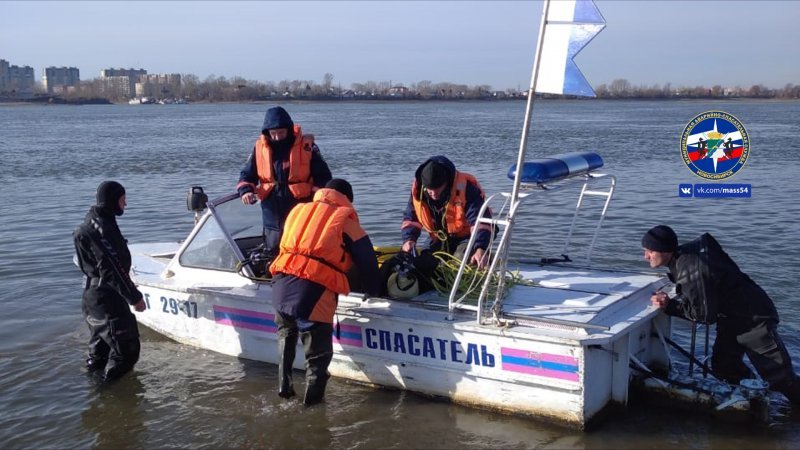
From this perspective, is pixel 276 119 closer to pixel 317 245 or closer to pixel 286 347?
pixel 317 245

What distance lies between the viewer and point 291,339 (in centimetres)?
544

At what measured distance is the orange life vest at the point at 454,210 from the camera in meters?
5.84

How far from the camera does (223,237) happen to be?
6586 millimetres

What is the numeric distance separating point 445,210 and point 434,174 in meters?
0.45

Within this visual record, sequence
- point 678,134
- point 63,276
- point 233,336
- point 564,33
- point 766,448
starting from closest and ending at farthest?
1. point 564,33
2. point 766,448
3. point 233,336
4. point 63,276
5. point 678,134

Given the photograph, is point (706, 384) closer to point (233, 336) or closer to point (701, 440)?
point (701, 440)

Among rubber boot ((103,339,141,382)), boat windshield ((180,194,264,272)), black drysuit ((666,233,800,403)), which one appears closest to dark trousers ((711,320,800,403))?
black drysuit ((666,233,800,403))

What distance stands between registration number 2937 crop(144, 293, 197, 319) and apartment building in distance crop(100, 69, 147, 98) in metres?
126

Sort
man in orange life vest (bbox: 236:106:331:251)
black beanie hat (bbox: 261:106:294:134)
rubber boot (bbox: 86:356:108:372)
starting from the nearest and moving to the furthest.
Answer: black beanie hat (bbox: 261:106:294:134), man in orange life vest (bbox: 236:106:331:251), rubber boot (bbox: 86:356:108:372)

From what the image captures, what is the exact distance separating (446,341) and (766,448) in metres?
2.17

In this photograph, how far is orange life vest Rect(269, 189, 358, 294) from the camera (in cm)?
507

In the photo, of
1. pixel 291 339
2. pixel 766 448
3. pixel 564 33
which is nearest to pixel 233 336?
pixel 291 339

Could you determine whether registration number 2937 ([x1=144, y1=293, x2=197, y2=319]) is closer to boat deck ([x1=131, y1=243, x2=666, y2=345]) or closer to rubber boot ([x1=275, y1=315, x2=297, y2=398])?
boat deck ([x1=131, y1=243, x2=666, y2=345])

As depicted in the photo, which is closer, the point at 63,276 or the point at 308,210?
the point at 308,210
